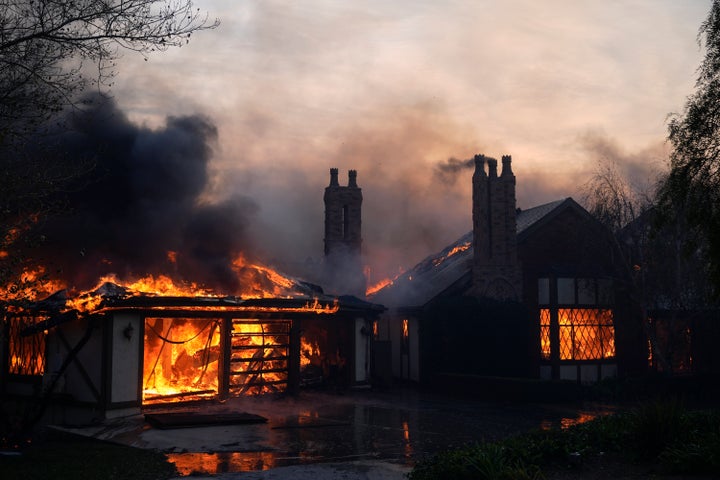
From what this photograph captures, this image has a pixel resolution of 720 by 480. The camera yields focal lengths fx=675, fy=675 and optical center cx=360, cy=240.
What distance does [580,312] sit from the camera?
82.7 ft

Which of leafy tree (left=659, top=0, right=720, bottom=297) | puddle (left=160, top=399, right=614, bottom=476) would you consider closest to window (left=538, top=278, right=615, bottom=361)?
puddle (left=160, top=399, right=614, bottom=476)

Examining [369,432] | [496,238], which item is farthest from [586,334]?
[369,432]

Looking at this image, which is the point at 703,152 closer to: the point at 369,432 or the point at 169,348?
the point at 369,432

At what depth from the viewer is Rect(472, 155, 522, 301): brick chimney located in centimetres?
2445

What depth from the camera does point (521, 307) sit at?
23.8 m

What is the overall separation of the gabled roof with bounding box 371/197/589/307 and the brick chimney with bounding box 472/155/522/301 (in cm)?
56

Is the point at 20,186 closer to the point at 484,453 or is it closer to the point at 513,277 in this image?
the point at 484,453

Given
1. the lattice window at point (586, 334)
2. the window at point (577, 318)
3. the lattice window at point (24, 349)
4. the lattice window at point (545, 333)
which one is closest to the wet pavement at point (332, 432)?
the lattice window at point (24, 349)

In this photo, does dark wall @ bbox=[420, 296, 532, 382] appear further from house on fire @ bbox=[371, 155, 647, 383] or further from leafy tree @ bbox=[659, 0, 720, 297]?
leafy tree @ bbox=[659, 0, 720, 297]

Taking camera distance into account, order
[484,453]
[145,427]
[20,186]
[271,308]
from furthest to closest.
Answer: [271,308] < [145,427] < [20,186] < [484,453]

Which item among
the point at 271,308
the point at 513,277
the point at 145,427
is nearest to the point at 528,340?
the point at 513,277

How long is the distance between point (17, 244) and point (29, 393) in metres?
7.60

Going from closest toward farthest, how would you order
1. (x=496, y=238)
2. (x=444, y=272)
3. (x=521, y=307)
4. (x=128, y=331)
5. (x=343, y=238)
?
(x=128, y=331) < (x=521, y=307) < (x=496, y=238) < (x=444, y=272) < (x=343, y=238)

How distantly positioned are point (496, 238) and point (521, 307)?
266cm
